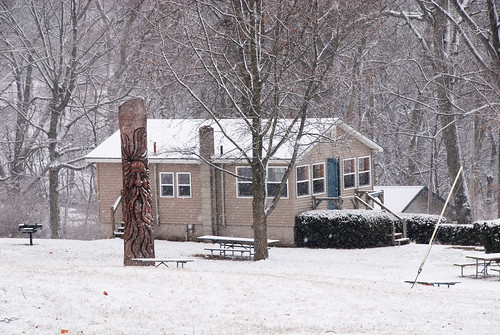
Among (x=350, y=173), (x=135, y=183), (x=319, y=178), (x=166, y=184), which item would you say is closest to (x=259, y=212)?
(x=135, y=183)

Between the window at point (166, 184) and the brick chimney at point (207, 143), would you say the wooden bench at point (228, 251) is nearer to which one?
A: the brick chimney at point (207, 143)

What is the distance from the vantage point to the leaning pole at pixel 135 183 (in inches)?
775

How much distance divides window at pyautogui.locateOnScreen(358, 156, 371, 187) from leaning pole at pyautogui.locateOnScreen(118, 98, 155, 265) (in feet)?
46.3

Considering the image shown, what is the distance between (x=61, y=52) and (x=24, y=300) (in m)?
26.2

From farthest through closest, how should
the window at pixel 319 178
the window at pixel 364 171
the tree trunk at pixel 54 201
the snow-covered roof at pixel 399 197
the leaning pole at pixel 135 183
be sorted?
the tree trunk at pixel 54 201, the snow-covered roof at pixel 399 197, the window at pixel 364 171, the window at pixel 319 178, the leaning pole at pixel 135 183

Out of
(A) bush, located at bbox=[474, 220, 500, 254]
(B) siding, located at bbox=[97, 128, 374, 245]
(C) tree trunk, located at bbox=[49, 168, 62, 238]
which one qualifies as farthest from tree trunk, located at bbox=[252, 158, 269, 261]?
(C) tree trunk, located at bbox=[49, 168, 62, 238]

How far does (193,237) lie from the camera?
97.6 feet

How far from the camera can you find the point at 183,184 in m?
29.8

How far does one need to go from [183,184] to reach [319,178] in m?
5.78

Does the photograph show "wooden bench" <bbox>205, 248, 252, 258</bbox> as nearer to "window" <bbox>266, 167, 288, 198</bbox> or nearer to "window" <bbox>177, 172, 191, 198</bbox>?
"window" <bbox>266, 167, 288, 198</bbox>

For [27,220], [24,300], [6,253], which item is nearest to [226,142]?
[6,253]

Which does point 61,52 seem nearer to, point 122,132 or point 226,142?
point 226,142

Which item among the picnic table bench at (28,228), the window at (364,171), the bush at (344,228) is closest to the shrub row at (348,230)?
the bush at (344,228)

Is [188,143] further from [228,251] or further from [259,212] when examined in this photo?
[259,212]
